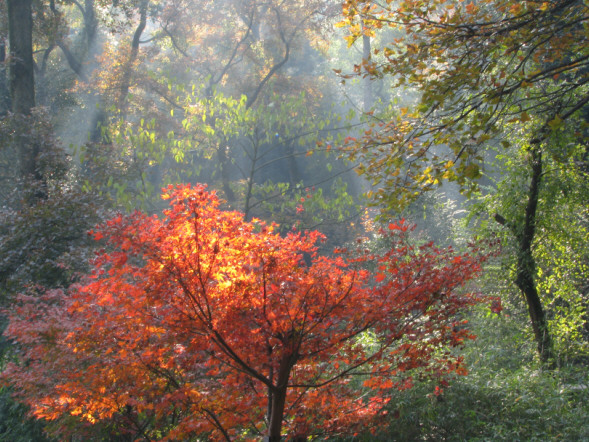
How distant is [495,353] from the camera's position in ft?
20.4

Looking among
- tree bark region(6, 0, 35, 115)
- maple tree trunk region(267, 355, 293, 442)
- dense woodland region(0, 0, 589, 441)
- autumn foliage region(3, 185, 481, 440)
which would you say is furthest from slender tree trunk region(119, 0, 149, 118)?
maple tree trunk region(267, 355, 293, 442)

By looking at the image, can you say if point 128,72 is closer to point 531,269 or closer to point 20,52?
point 20,52

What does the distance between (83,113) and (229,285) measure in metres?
19.6

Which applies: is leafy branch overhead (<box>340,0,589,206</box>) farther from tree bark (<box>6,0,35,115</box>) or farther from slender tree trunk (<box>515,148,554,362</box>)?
tree bark (<box>6,0,35,115</box>)

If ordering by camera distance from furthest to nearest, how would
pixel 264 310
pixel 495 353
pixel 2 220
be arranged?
pixel 2 220
pixel 495 353
pixel 264 310

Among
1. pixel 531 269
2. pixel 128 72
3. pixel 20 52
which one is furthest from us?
pixel 128 72

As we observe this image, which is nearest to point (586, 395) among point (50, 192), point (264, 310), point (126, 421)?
point (264, 310)

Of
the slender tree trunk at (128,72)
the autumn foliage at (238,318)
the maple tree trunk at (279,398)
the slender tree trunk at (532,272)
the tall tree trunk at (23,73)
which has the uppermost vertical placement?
the slender tree trunk at (128,72)

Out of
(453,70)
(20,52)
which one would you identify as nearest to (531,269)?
(453,70)

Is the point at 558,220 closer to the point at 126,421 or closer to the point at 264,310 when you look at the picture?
the point at 264,310

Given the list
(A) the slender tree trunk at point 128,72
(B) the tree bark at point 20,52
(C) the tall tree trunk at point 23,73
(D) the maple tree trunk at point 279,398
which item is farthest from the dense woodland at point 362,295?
(A) the slender tree trunk at point 128,72

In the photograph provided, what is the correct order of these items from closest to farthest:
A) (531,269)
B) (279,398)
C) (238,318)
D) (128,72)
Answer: (238,318), (279,398), (531,269), (128,72)

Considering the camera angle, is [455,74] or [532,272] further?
[532,272]

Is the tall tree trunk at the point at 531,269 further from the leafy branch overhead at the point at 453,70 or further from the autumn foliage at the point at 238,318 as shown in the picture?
the autumn foliage at the point at 238,318
